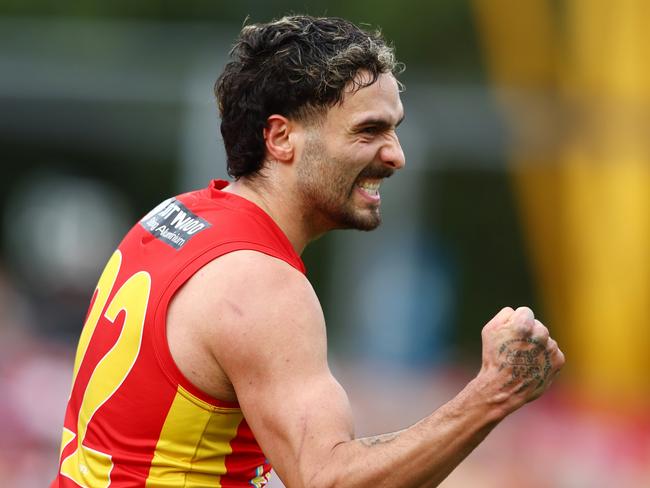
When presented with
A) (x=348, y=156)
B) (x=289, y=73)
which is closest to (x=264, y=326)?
(x=348, y=156)

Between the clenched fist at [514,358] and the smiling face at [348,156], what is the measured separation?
2.75ft

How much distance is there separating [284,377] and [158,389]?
43 centimetres

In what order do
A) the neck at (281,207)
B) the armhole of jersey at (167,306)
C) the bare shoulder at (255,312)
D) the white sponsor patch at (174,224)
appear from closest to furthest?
the bare shoulder at (255,312)
the armhole of jersey at (167,306)
the white sponsor patch at (174,224)
the neck at (281,207)

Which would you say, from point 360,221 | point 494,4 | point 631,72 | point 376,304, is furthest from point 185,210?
point 494,4

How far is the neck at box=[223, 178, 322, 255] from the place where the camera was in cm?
450

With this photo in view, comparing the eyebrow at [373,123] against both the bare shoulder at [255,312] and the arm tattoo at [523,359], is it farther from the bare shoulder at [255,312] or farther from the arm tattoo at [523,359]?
the arm tattoo at [523,359]

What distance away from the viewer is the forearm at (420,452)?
12.6 ft

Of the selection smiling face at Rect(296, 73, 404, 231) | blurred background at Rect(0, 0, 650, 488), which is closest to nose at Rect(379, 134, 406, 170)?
smiling face at Rect(296, 73, 404, 231)

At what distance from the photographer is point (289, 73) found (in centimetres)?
461

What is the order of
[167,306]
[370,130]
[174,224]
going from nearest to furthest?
[167,306] < [174,224] < [370,130]

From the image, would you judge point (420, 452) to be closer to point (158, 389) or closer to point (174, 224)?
point (158, 389)

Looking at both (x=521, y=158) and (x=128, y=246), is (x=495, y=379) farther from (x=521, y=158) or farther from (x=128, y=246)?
(x=521, y=158)

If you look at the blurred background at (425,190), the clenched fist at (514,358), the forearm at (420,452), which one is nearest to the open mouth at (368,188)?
the clenched fist at (514,358)

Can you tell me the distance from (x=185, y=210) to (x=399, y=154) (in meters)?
0.74
